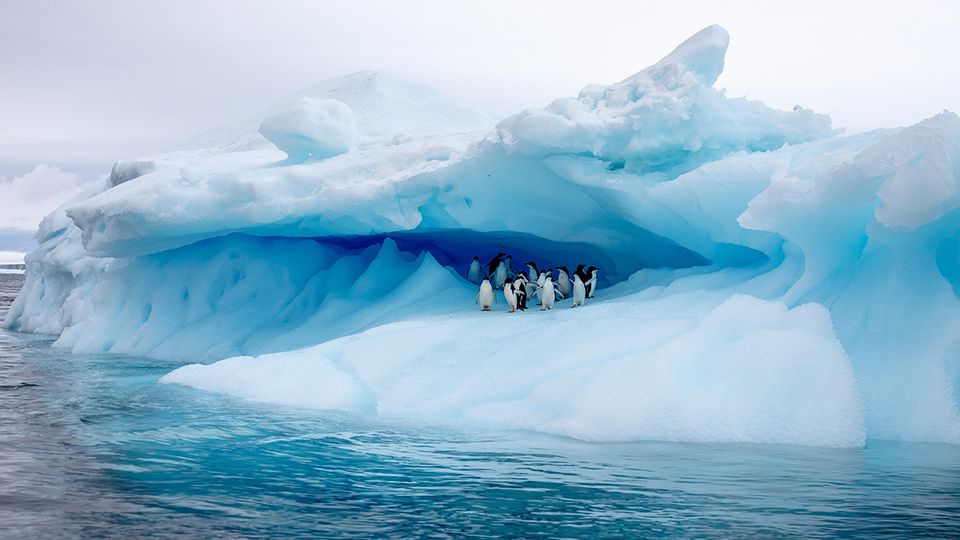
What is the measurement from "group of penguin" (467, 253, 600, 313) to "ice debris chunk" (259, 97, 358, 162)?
9.35ft

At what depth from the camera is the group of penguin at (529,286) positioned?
41.0 ft

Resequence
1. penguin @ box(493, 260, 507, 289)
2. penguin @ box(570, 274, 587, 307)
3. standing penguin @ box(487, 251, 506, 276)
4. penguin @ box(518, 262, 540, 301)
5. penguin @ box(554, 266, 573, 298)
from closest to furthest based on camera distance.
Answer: penguin @ box(570, 274, 587, 307) < penguin @ box(518, 262, 540, 301) < penguin @ box(554, 266, 573, 298) < penguin @ box(493, 260, 507, 289) < standing penguin @ box(487, 251, 506, 276)

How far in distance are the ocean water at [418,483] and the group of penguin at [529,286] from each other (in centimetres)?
406

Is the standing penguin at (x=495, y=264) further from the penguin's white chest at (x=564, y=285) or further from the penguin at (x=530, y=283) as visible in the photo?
the penguin's white chest at (x=564, y=285)

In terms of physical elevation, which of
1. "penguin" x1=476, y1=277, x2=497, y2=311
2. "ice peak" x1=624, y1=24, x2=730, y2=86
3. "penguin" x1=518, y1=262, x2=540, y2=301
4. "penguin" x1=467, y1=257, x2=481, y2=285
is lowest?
"penguin" x1=476, y1=277, x2=497, y2=311

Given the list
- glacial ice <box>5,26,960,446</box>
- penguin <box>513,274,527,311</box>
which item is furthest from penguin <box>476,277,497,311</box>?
penguin <box>513,274,527,311</box>

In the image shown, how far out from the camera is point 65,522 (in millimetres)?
5242

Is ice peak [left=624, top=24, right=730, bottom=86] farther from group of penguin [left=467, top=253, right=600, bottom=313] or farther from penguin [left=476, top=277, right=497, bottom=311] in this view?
penguin [left=476, top=277, right=497, bottom=311]

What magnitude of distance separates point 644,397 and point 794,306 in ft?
8.34

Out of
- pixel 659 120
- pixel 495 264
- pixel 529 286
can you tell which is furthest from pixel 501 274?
pixel 659 120

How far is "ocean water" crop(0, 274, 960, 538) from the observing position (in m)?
5.30

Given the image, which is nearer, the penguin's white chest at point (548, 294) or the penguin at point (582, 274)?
the penguin's white chest at point (548, 294)

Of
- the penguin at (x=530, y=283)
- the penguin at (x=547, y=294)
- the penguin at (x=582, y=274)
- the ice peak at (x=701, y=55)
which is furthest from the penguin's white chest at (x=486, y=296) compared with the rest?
the ice peak at (x=701, y=55)

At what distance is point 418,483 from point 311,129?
843 centimetres
